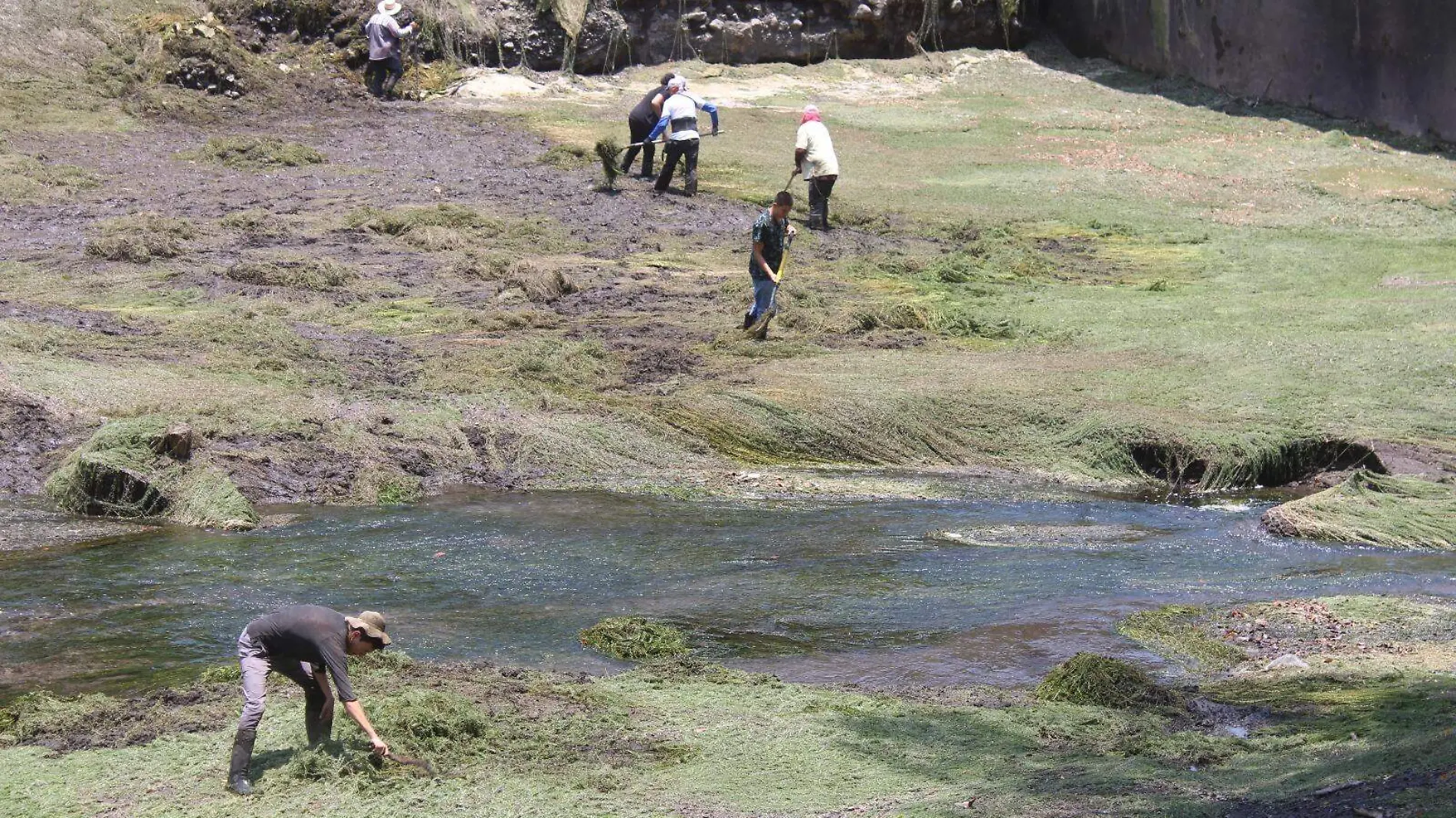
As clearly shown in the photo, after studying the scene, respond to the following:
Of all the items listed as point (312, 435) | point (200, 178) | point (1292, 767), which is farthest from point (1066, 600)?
point (200, 178)

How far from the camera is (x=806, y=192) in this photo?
893 inches

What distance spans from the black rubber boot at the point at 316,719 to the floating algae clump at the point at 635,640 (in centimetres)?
205

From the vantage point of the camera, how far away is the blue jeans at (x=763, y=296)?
15438 millimetres

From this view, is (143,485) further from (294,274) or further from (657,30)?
(657,30)

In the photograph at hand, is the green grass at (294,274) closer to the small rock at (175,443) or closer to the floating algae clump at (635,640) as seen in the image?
the small rock at (175,443)

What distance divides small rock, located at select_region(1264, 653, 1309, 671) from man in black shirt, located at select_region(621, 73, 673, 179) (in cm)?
1481

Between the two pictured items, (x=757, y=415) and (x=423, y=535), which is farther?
(x=757, y=415)

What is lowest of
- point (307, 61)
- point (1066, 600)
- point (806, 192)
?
point (1066, 600)

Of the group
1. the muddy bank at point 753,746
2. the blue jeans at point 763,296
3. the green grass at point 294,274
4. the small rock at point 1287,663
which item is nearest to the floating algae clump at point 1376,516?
the small rock at point 1287,663

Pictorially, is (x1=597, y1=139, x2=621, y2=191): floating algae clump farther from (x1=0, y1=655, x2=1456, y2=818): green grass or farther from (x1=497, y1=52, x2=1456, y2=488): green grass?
(x1=0, y1=655, x2=1456, y2=818): green grass

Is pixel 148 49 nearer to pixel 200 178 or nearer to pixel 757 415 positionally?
pixel 200 178

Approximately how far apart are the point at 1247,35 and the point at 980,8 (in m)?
5.86

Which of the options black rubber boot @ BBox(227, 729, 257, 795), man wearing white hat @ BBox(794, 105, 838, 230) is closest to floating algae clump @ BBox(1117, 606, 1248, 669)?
black rubber boot @ BBox(227, 729, 257, 795)

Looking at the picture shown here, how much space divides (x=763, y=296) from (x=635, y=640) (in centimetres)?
704
